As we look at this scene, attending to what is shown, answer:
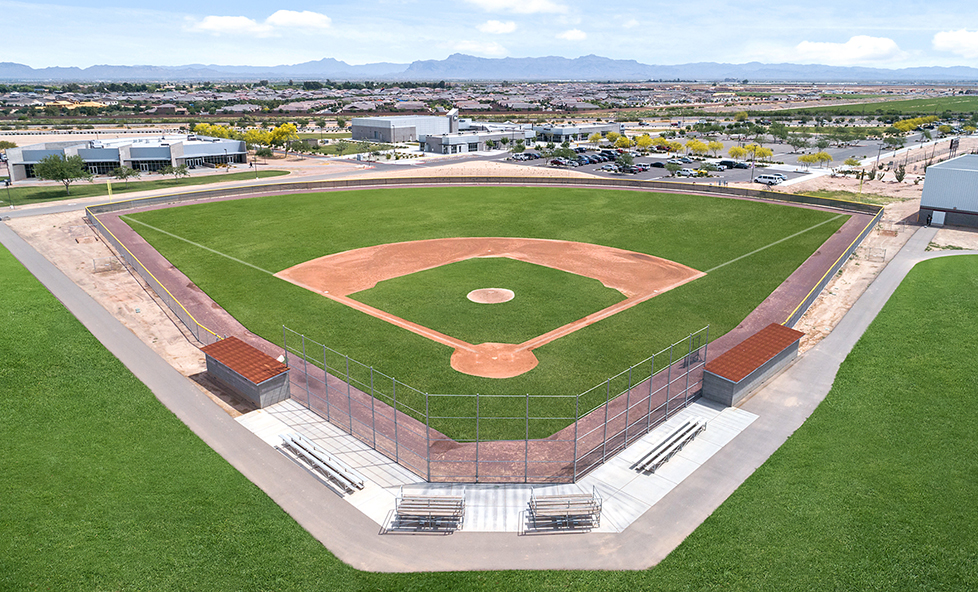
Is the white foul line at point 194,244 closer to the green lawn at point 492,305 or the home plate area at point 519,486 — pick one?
the green lawn at point 492,305

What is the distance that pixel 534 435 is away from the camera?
25.5 metres

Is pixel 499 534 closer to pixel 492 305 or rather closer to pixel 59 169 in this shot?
pixel 492 305

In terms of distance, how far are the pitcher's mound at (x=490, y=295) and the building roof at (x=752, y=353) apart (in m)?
15.2

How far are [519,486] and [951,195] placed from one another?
59.5 m

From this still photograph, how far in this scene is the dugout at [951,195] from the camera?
190 ft

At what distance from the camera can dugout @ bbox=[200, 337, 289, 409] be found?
27.2 m

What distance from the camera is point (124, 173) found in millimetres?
82625

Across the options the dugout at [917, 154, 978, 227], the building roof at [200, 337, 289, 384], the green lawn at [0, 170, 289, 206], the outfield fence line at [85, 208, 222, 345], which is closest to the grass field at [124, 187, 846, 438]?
the outfield fence line at [85, 208, 222, 345]

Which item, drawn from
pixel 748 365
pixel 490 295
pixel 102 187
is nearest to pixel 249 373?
pixel 490 295

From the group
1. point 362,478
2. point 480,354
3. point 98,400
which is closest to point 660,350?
point 480,354

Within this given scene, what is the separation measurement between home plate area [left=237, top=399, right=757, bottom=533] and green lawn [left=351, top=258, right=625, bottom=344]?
1095cm

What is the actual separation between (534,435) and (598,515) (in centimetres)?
580

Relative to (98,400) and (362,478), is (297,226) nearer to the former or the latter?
(98,400)

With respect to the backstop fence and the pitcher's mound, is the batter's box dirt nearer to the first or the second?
the backstop fence
